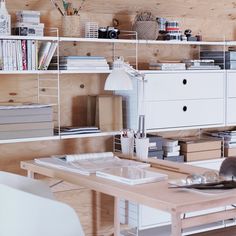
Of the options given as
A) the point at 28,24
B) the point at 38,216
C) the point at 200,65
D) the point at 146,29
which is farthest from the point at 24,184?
the point at 200,65

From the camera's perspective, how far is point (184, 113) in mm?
4262

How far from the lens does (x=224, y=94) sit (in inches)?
176

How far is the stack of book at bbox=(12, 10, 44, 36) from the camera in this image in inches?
142

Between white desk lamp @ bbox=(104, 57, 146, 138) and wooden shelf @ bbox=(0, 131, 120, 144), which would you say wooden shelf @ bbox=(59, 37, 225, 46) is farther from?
wooden shelf @ bbox=(0, 131, 120, 144)

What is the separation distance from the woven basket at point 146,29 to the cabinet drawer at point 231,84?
0.77m

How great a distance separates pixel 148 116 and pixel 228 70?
846mm

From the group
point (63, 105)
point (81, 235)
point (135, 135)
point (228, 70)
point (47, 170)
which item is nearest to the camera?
point (81, 235)

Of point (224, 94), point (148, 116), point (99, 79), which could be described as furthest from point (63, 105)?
point (224, 94)

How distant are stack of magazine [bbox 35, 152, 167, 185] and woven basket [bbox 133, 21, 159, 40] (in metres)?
0.98

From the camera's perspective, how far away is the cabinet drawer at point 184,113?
4098mm

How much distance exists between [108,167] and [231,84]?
5.52 feet

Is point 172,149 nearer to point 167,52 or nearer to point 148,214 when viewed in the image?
point 148,214

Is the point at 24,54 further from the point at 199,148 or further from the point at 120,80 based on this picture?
the point at 199,148

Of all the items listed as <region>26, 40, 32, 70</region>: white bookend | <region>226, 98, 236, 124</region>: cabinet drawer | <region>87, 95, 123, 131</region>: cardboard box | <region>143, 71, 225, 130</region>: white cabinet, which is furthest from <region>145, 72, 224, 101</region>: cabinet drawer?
<region>26, 40, 32, 70</region>: white bookend
